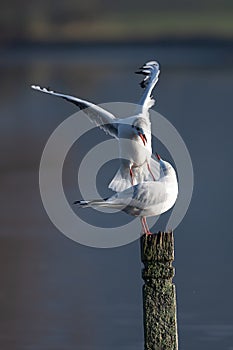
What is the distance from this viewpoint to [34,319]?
9367mm

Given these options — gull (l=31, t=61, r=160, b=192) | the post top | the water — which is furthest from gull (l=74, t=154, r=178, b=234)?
gull (l=31, t=61, r=160, b=192)

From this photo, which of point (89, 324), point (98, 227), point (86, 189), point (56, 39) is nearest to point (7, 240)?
point (98, 227)

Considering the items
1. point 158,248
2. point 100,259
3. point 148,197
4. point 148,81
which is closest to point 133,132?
point 148,81

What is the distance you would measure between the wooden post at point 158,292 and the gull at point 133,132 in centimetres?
243

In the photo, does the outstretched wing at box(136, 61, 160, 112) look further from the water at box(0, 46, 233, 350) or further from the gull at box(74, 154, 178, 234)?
the gull at box(74, 154, 178, 234)

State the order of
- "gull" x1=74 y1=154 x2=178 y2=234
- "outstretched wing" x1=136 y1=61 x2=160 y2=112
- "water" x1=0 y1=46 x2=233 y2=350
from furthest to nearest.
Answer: "outstretched wing" x1=136 y1=61 x2=160 y2=112
"water" x1=0 y1=46 x2=233 y2=350
"gull" x1=74 y1=154 x2=178 y2=234

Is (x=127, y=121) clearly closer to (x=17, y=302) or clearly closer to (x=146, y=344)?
(x=17, y=302)

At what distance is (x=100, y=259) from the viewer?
1108 centimetres

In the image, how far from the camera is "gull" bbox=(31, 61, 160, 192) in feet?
31.0

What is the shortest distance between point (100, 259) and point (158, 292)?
162 inches

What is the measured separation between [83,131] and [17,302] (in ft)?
23.7

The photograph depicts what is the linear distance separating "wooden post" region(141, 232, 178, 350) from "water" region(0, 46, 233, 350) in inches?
63.8

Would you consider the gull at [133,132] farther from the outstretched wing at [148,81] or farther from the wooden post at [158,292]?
the wooden post at [158,292]

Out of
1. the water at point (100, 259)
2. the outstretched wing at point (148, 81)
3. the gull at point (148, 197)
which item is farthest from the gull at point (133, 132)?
the gull at point (148, 197)
